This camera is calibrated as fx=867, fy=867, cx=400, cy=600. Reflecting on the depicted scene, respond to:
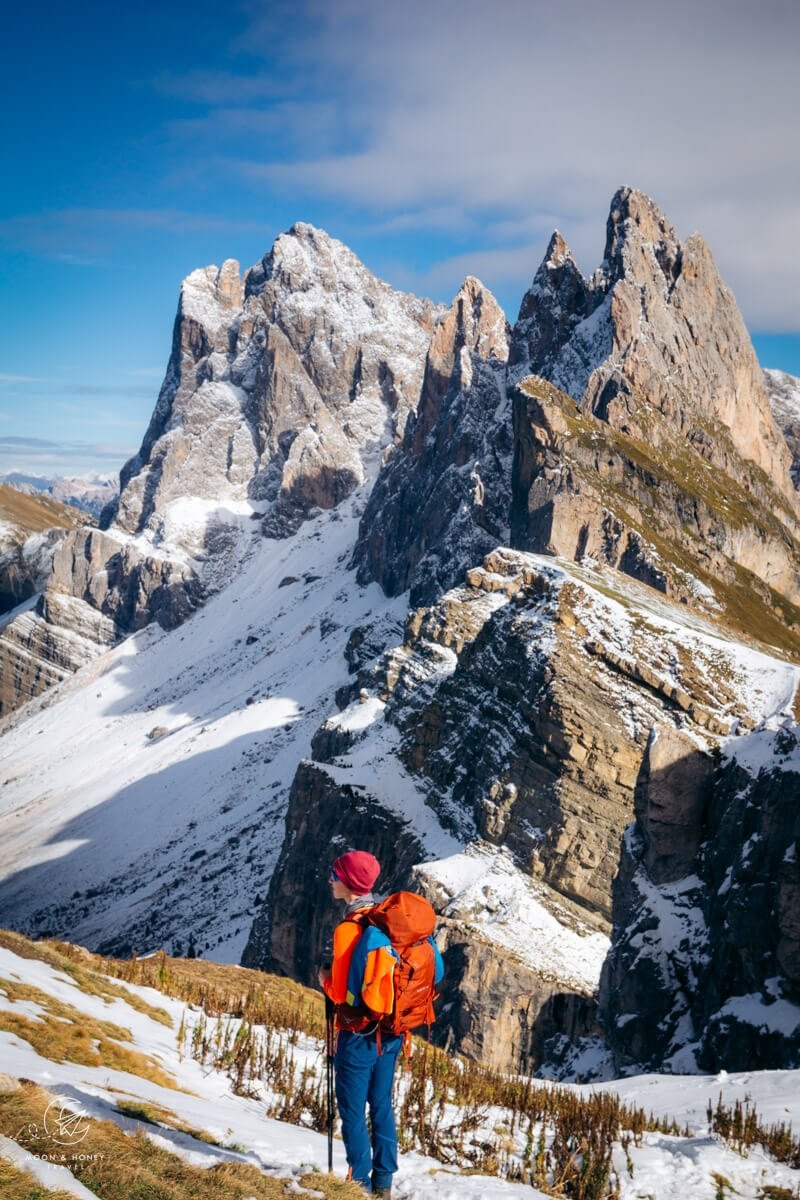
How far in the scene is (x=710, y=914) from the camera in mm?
30203

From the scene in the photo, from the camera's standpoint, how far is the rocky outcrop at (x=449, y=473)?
11506 centimetres

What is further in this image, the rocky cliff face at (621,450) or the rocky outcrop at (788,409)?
the rocky outcrop at (788,409)

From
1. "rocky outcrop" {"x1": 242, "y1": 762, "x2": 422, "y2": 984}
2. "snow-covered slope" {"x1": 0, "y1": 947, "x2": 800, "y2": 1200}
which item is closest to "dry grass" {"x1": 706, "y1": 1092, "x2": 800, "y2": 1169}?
"snow-covered slope" {"x1": 0, "y1": 947, "x2": 800, "y2": 1200}

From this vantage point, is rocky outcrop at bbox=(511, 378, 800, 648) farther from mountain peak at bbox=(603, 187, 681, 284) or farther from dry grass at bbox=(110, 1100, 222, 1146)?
dry grass at bbox=(110, 1100, 222, 1146)

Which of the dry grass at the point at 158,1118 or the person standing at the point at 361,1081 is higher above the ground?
the person standing at the point at 361,1081

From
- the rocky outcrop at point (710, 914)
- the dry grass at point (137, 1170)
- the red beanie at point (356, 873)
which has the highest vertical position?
the red beanie at point (356, 873)

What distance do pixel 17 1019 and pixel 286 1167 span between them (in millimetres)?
4144

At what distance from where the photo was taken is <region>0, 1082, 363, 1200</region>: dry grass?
6781mm

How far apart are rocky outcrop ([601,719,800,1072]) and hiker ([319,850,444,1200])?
1753 centimetres

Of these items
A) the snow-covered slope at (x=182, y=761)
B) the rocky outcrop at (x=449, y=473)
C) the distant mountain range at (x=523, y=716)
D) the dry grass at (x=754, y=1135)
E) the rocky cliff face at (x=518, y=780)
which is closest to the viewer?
the dry grass at (x=754, y=1135)

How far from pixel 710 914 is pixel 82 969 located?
902 inches

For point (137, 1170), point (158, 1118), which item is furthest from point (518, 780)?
point (137, 1170)

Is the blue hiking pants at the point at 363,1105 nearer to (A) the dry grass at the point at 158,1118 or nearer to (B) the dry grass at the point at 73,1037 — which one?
(A) the dry grass at the point at 158,1118

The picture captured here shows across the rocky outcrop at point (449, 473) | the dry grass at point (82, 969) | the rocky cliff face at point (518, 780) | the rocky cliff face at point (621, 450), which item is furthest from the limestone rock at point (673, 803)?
the rocky outcrop at point (449, 473)
